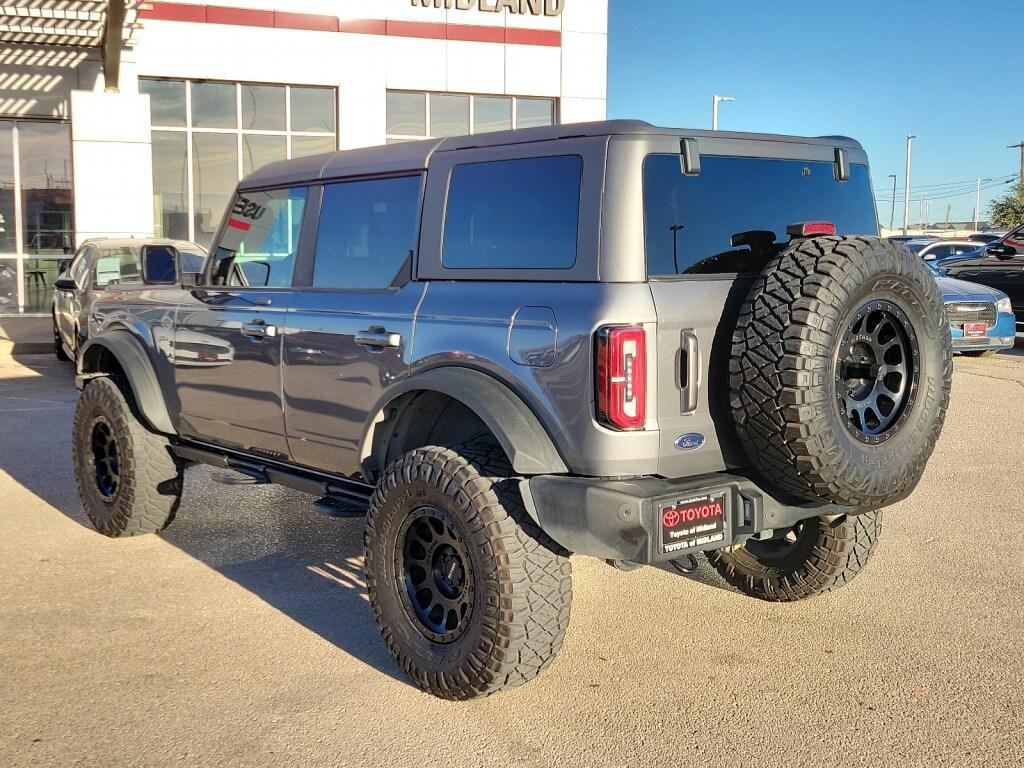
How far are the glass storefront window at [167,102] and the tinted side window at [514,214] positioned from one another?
16.6m

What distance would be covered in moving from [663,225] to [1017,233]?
15.2 m

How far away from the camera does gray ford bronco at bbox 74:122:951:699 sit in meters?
3.64

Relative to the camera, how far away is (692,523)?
3.72 metres

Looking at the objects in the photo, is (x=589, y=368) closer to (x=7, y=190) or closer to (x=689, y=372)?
(x=689, y=372)

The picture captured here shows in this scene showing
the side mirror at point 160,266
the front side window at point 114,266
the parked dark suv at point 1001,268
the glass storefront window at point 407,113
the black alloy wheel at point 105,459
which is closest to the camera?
the side mirror at point 160,266

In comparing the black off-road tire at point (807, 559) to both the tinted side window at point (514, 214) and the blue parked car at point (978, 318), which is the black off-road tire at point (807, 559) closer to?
the tinted side window at point (514, 214)

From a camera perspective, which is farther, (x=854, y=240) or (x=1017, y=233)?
(x=1017, y=233)

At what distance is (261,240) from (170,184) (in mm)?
15406

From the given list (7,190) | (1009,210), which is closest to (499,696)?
(7,190)

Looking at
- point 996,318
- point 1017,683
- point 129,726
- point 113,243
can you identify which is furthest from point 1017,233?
point 129,726

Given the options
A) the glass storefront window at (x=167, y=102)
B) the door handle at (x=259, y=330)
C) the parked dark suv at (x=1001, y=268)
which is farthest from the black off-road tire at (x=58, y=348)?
the parked dark suv at (x=1001, y=268)

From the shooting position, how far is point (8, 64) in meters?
18.8

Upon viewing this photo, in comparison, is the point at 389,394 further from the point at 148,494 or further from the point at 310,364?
the point at 148,494

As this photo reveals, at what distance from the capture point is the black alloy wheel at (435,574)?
396 centimetres
